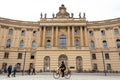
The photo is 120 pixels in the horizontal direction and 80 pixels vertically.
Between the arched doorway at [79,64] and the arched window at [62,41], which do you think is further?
the arched window at [62,41]

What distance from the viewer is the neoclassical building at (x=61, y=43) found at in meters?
37.7

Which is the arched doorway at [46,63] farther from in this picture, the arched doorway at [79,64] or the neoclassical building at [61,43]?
the arched doorway at [79,64]

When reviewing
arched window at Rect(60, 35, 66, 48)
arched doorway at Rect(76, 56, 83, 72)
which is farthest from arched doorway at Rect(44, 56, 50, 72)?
arched doorway at Rect(76, 56, 83, 72)

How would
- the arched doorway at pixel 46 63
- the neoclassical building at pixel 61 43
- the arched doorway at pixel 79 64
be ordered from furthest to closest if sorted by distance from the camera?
the neoclassical building at pixel 61 43 → the arched doorway at pixel 79 64 → the arched doorway at pixel 46 63

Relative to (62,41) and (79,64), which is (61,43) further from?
(79,64)

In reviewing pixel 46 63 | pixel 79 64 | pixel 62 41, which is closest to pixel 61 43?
pixel 62 41

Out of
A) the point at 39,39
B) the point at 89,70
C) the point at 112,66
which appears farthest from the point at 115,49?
the point at 39,39

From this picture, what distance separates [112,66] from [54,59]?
1896 cm

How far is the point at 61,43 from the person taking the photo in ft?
135

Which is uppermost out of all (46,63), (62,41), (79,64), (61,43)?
(62,41)

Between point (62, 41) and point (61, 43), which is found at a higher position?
point (62, 41)

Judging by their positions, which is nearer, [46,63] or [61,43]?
[46,63]

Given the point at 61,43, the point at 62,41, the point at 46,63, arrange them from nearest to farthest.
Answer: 1. the point at 46,63
2. the point at 61,43
3. the point at 62,41

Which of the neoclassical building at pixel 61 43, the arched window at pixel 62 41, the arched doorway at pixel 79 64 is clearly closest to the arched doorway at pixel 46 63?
the neoclassical building at pixel 61 43
